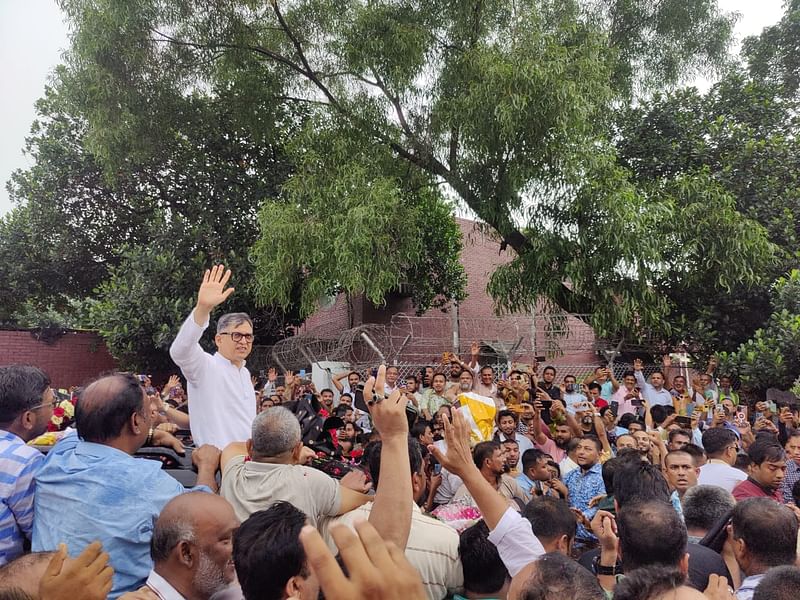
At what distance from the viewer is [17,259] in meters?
17.1

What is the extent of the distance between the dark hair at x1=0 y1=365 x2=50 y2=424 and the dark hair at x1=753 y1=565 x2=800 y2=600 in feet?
7.99

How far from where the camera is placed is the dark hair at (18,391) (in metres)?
2.31

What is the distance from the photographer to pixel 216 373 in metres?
3.57

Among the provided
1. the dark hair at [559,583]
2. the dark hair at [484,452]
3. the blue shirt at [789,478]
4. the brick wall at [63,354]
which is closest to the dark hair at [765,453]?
the blue shirt at [789,478]

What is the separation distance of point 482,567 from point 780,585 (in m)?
1.00

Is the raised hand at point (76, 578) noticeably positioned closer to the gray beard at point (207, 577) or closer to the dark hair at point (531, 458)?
the gray beard at point (207, 577)

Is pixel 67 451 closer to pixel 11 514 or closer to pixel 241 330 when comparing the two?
pixel 11 514

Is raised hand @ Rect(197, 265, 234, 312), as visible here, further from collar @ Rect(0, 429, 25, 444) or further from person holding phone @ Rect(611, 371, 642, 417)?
person holding phone @ Rect(611, 371, 642, 417)

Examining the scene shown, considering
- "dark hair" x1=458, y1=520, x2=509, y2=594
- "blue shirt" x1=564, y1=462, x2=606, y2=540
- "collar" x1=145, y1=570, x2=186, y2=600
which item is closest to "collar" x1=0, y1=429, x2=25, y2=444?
"collar" x1=145, y1=570, x2=186, y2=600

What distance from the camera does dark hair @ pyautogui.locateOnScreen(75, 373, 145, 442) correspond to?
85.4 inches

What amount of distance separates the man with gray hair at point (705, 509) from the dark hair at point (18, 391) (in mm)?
2773

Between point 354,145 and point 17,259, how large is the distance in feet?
34.8

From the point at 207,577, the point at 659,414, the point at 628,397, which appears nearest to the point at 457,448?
the point at 207,577

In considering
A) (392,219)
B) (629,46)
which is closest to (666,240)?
(392,219)
